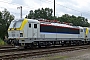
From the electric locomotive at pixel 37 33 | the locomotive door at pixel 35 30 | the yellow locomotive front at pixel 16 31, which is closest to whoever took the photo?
the yellow locomotive front at pixel 16 31

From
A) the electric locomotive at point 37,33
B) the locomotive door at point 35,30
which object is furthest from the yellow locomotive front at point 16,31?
the locomotive door at point 35,30

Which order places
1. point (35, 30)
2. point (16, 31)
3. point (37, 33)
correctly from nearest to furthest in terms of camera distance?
point (16, 31) → point (35, 30) → point (37, 33)

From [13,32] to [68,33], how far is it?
952 cm

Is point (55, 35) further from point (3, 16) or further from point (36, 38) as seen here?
point (3, 16)

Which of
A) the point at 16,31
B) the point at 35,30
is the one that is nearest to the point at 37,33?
the point at 35,30

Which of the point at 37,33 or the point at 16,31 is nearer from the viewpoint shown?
Answer: the point at 16,31

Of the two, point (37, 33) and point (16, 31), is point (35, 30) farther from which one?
point (16, 31)

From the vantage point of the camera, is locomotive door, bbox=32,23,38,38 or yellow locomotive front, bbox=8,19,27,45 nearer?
yellow locomotive front, bbox=8,19,27,45

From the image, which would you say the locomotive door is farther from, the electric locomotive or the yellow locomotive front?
the yellow locomotive front

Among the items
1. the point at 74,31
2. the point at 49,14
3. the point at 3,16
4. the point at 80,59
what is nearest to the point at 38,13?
the point at 49,14

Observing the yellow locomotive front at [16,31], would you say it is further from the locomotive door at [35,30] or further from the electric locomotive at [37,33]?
the locomotive door at [35,30]

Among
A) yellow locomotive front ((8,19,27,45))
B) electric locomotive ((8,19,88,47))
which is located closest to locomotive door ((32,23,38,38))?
electric locomotive ((8,19,88,47))

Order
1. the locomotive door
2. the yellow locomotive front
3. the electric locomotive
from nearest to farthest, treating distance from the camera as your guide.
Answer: the yellow locomotive front, the electric locomotive, the locomotive door

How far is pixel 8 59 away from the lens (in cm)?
1348
